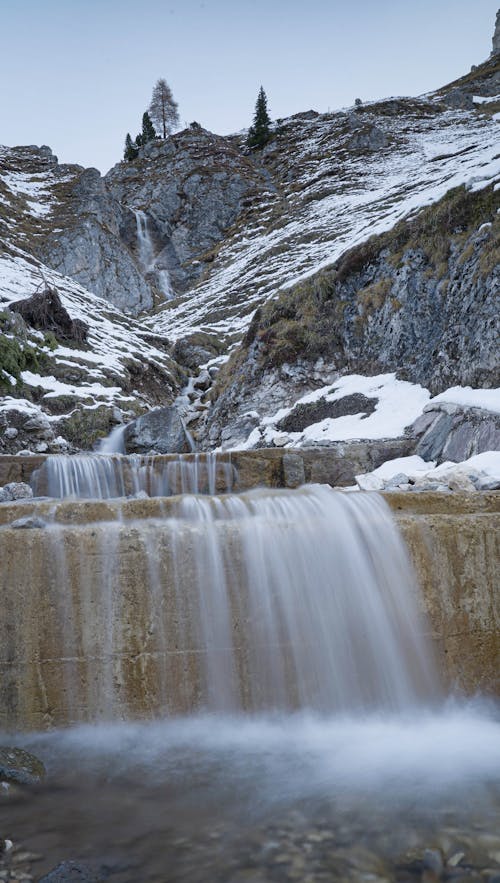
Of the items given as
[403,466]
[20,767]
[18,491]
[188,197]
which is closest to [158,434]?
[18,491]

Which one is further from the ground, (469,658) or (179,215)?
(179,215)

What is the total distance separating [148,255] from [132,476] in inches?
1885

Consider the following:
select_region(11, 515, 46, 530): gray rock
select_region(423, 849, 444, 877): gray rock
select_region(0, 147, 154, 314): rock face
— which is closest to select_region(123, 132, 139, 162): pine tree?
select_region(0, 147, 154, 314): rock face

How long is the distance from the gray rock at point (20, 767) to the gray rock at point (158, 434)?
990cm

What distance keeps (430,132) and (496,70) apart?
2830cm

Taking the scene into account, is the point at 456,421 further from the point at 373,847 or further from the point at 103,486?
the point at 373,847

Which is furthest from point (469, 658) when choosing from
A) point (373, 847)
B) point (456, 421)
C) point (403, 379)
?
point (403, 379)

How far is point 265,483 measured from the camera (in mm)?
8477

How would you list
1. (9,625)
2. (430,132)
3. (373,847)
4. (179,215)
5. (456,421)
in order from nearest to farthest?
(373,847) → (9,625) → (456,421) → (430,132) → (179,215)

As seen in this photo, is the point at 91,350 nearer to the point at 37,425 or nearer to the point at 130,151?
the point at 37,425

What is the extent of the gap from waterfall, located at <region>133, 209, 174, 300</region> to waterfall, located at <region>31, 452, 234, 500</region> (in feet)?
132

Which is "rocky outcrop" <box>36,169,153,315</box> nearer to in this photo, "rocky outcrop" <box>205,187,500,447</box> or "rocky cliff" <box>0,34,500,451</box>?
"rocky cliff" <box>0,34,500,451</box>

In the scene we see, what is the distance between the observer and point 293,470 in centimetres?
838

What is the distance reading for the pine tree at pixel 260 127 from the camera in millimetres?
61562
